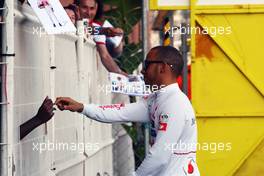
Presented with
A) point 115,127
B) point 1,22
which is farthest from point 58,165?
point 115,127

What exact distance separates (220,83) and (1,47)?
3999 millimetres

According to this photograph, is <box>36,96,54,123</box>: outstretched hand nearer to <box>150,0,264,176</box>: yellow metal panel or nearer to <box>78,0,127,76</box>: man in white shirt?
<box>150,0,264,176</box>: yellow metal panel

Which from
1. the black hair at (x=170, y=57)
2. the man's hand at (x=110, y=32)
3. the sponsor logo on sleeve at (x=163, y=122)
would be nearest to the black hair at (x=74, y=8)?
the man's hand at (x=110, y=32)

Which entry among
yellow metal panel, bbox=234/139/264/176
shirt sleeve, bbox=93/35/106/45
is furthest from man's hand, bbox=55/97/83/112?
shirt sleeve, bbox=93/35/106/45

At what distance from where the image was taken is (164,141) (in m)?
6.07

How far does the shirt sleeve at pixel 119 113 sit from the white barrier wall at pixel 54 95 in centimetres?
47

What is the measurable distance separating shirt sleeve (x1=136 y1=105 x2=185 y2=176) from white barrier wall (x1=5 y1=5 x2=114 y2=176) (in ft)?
2.97

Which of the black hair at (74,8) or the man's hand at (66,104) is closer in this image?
the man's hand at (66,104)

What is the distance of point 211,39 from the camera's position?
8.99 meters

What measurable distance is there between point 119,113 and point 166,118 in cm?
72

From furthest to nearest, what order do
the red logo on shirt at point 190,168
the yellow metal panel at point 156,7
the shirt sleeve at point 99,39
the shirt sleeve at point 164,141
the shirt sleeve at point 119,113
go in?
the shirt sleeve at point 99,39 → the yellow metal panel at point 156,7 → the shirt sleeve at point 119,113 → the red logo on shirt at point 190,168 → the shirt sleeve at point 164,141

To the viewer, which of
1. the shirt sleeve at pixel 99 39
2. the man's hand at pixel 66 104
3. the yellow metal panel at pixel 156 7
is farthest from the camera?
the shirt sleeve at pixel 99 39

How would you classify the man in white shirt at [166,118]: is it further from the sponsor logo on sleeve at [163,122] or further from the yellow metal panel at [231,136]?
the yellow metal panel at [231,136]

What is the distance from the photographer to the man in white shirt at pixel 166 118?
6.09m
